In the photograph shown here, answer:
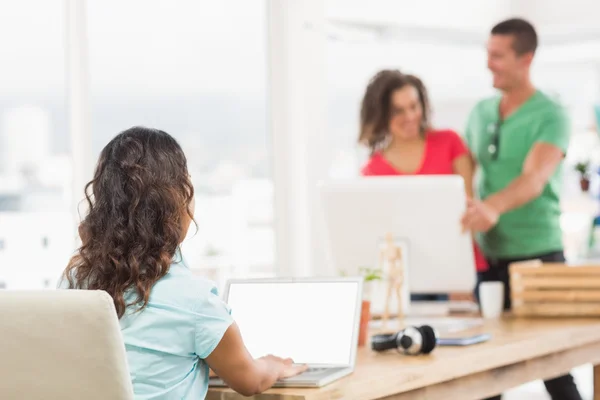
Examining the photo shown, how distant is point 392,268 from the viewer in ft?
9.26

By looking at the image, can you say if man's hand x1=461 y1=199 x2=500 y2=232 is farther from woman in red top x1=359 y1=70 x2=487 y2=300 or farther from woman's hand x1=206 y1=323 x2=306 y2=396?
woman's hand x1=206 y1=323 x2=306 y2=396

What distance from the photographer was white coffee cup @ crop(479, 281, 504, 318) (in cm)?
289

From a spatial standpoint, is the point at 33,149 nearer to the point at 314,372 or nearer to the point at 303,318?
the point at 303,318

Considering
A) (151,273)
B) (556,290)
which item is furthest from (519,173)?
(151,273)

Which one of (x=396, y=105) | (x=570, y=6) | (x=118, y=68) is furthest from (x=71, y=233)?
(x=570, y=6)

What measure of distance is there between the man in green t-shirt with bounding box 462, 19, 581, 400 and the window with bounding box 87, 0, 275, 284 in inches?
51.2

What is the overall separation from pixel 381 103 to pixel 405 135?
0.14 metres

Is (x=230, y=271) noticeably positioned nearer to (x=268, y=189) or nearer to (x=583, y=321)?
(x=268, y=189)

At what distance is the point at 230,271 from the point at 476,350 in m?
2.23

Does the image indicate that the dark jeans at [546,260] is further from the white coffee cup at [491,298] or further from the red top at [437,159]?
the white coffee cup at [491,298]

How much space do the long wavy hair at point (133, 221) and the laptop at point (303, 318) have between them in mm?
462

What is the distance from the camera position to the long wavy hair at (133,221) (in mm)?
1725

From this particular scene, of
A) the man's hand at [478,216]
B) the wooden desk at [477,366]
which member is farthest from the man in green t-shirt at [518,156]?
the wooden desk at [477,366]

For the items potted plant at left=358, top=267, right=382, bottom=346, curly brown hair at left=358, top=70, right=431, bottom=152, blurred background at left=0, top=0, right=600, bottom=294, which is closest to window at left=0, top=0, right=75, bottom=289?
blurred background at left=0, top=0, right=600, bottom=294
